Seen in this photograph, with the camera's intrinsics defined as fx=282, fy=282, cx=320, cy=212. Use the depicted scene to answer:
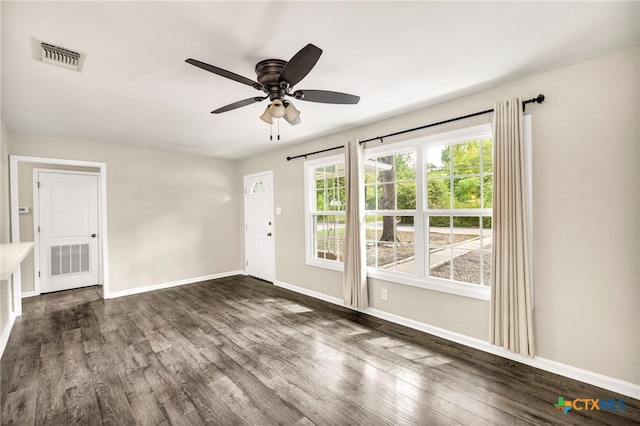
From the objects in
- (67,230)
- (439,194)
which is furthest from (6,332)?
(439,194)

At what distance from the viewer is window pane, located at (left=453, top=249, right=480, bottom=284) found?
3.00 m

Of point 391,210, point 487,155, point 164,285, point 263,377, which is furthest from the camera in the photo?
point 164,285

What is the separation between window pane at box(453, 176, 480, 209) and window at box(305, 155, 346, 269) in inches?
63.7

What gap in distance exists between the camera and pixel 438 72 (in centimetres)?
233

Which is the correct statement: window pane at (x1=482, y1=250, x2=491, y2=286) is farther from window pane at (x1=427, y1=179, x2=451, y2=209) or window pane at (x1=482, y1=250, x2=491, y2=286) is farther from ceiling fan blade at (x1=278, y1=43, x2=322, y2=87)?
ceiling fan blade at (x1=278, y1=43, x2=322, y2=87)

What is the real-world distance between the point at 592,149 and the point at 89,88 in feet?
13.8

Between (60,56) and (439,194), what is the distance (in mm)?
3441

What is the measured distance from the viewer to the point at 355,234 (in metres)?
3.65

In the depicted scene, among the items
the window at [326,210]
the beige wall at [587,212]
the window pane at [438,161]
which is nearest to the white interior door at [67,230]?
the window at [326,210]

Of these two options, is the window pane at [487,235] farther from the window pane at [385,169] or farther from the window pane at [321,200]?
the window pane at [321,200]

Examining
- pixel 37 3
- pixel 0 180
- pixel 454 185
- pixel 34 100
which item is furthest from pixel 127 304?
pixel 454 185

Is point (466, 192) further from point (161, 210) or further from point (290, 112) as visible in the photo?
point (161, 210)

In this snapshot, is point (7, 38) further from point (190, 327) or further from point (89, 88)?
point (190, 327)

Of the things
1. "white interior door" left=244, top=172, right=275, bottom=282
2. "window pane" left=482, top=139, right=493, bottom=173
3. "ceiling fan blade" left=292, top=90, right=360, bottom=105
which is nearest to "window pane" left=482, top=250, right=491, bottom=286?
"window pane" left=482, top=139, right=493, bottom=173
